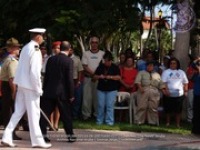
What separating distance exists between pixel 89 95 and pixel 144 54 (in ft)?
7.55

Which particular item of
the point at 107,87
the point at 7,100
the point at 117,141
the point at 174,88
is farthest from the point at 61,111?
the point at 174,88

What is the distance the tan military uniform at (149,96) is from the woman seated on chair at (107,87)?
0.62m

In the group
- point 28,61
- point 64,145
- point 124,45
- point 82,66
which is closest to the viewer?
point 28,61

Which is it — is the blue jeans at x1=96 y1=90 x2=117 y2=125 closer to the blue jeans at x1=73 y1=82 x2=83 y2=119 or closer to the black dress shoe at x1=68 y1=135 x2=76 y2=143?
the blue jeans at x1=73 y1=82 x2=83 y2=119

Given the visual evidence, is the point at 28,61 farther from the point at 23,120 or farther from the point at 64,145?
the point at 23,120

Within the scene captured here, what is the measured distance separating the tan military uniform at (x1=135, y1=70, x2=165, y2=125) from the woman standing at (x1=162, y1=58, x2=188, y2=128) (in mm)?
201

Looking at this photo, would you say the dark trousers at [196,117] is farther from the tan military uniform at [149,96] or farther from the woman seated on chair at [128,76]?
the woman seated on chair at [128,76]

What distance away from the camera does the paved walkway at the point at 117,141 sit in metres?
10.2

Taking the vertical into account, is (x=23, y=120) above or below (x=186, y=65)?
below

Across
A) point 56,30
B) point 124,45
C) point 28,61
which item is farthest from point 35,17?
point 124,45

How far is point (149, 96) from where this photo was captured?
13758mm

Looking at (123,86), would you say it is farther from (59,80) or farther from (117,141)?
(59,80)

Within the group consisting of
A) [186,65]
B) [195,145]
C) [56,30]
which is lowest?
[195,145]

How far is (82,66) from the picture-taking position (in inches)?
551
